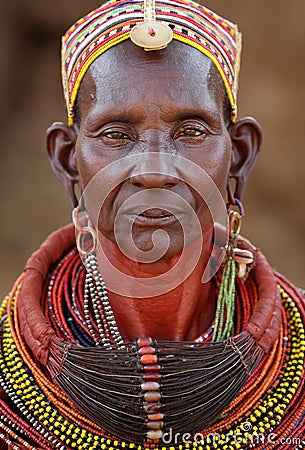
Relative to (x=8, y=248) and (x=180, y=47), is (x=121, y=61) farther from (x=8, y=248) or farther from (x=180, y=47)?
(x=8, y=248)

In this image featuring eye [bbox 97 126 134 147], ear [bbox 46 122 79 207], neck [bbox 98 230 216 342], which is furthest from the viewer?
ear [bbox 46 122 79 207]

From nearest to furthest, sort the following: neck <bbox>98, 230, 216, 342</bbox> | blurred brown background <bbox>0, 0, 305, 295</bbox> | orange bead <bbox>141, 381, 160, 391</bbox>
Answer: orange bead <bbox>141, 381, 160, 391</bbox>, neck <bbox>98, 230, 216, 342</bbox>, blurred brown background <bbox>0, 0, 305, 295</bbox>

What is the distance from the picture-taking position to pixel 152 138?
2.26 metres

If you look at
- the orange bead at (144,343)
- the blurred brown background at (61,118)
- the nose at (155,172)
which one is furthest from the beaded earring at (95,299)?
the blurred brown background at (61,118)

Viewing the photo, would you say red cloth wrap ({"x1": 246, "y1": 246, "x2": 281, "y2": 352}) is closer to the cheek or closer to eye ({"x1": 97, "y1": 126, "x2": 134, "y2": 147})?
the cheek

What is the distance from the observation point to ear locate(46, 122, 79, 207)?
2.62 meters

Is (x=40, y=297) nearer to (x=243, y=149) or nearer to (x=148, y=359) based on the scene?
(x=148, y=359)

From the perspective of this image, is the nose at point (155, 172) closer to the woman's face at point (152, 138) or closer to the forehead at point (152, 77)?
the woman's face at point (152, 138)

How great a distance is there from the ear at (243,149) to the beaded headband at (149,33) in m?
0.12

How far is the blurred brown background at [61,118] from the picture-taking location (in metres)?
5.74

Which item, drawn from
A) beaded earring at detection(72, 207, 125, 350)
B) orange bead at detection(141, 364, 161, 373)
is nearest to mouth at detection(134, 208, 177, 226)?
beaded earring at detection(72, 207, 125, 350)

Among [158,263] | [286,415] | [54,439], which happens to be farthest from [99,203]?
[286,415]

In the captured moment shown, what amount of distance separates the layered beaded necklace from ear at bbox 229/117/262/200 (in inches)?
21.7

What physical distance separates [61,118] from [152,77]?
13.6 ft
